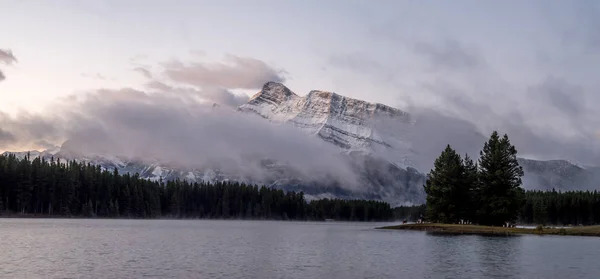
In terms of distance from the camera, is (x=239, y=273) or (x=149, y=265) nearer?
(x=239, y=273)

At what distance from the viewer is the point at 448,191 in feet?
480

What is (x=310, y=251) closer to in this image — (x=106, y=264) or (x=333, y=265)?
(x=333, y=265)

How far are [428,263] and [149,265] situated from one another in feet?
93.3

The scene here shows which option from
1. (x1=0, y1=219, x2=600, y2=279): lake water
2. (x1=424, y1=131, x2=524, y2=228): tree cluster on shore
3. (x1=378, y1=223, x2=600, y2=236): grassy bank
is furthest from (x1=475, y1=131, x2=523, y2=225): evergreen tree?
(x1=0, y1=219, x2=600, y2=279): lake water

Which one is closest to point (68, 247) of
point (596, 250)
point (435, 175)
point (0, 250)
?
point (0, 250)

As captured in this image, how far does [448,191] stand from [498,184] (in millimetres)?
11870

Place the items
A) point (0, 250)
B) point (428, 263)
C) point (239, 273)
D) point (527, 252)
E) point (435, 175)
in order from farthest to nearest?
point (435, 175) < point (527, 252) < point (0, 250) < point (428, 263) < point (239, 273)

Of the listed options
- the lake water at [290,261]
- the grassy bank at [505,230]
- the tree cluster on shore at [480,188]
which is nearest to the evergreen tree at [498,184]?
the tree cluster on shore at [480,188]

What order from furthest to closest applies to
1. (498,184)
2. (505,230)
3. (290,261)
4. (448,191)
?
(448,191) < (498,184) < (505,230) < (290,261)

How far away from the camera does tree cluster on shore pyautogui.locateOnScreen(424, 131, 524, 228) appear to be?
139750 mm

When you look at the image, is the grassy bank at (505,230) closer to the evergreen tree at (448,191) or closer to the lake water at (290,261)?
the evergreen tree at (448,191)

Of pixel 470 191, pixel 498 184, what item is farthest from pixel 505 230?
pixel 470 191

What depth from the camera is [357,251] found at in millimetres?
82562

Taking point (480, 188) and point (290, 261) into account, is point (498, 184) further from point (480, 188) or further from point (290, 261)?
point (290, 261)
